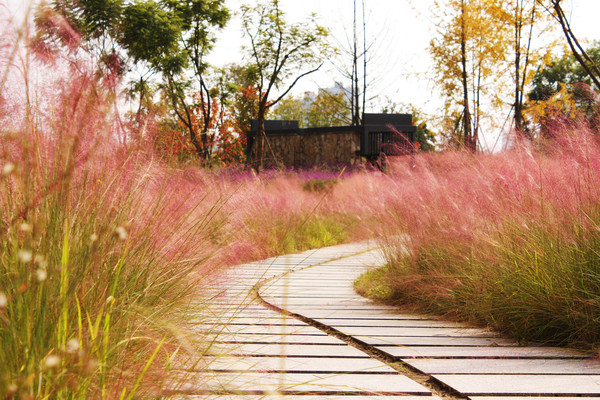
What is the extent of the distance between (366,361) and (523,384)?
533 mm

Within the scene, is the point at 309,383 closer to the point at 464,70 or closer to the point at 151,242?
the point at 151,242

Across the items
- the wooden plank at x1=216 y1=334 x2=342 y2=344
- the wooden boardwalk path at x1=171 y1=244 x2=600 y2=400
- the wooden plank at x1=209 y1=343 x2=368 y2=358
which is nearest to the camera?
the wooden boardwalk path at x1=171 y1=244 x2=600 y2=400

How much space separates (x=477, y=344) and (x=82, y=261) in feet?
5.44

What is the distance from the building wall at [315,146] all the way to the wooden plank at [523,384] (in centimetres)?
1516

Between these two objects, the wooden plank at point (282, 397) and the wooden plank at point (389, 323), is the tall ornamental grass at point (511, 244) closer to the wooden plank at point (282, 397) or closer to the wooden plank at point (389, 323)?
the wooden plank at point (389, 323)

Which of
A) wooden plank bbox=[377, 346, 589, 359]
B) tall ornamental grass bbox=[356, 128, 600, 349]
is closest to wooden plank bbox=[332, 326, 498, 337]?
tall ornamental grass bbox=[356, 128, 600, 349]

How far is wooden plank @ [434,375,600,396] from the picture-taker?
1676 millimetres

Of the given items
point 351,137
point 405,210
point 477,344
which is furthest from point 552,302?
point 351,137

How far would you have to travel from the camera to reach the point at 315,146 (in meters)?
17.9

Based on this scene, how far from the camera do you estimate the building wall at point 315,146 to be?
1727 cm

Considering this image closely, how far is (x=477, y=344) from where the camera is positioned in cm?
227

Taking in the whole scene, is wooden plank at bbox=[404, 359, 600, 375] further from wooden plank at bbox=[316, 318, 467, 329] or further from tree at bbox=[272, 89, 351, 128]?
tree at bbox=[272, 89, 351, 128]

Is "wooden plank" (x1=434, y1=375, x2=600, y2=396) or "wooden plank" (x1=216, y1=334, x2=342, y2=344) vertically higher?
"wooden plank" (x1=434, y1=375, x2=600, y2=396)

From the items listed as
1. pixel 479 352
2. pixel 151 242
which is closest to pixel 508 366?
pixel 479 352
